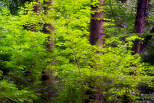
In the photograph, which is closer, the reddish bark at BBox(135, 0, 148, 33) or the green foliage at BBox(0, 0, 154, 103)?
the green foliage at BBox(0, 0, 154, 103)

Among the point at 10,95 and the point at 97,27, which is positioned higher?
the point at 97,27

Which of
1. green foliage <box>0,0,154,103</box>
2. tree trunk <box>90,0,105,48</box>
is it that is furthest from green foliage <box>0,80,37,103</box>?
tree trunk <box>90,0,105,48</box>

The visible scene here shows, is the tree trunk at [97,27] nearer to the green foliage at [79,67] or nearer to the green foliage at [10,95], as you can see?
the green foliage at [79,67]

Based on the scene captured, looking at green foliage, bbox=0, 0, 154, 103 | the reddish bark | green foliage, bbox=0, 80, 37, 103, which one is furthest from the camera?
the reddish bark

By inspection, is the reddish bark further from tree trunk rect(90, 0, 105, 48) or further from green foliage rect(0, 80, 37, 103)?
green foliage rect(0, 80, 37, 103)

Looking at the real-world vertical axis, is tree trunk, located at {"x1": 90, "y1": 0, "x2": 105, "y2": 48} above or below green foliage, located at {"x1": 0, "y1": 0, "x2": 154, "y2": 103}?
above

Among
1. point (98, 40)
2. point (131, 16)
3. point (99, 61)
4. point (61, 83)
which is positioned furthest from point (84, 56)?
point (131, 16)

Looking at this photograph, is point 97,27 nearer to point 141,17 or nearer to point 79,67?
point 79,67

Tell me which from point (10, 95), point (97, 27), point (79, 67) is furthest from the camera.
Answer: point (97, 27)

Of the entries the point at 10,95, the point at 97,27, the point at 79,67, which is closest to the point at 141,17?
the point at 97,27

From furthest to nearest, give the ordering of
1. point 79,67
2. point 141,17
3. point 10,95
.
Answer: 1. point 141,17
2. point 79,67
3. point 10,95

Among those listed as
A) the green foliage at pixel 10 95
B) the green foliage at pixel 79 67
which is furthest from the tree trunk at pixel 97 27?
the green foliage at pixel 10 95

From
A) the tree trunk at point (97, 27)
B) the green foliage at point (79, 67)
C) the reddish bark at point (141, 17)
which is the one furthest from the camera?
the reddish bark at point (141, 17)

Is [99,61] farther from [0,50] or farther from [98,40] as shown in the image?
[0,50]
